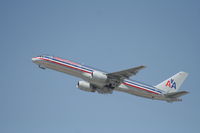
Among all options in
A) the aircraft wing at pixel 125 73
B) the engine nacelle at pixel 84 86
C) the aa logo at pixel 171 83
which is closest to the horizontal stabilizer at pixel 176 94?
the aa logo at pixel 171 83

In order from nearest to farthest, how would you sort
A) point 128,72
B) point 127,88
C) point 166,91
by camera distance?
point 128,72 < point 127,88 < point 166,91

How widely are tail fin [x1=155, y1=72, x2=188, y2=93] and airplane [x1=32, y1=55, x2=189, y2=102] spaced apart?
1374 millimetres

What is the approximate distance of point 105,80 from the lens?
4903 cm

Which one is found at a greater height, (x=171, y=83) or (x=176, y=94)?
(x=171, y=83)

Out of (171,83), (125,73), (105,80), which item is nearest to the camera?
(125,73)

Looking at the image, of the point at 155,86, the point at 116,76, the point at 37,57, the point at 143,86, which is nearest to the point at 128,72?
the point at 116,76

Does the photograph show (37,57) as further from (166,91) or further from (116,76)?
(166,91)

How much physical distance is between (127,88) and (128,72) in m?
4.67

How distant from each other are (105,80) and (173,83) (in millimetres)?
15971

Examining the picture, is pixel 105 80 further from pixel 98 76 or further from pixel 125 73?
pixel 125 73

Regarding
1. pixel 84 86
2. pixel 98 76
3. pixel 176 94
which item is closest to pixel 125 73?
pixel 98 76

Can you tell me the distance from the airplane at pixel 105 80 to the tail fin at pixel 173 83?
137 cm

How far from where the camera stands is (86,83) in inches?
2067

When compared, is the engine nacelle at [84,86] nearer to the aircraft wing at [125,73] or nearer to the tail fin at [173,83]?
the aircraft wing at [125,73]
